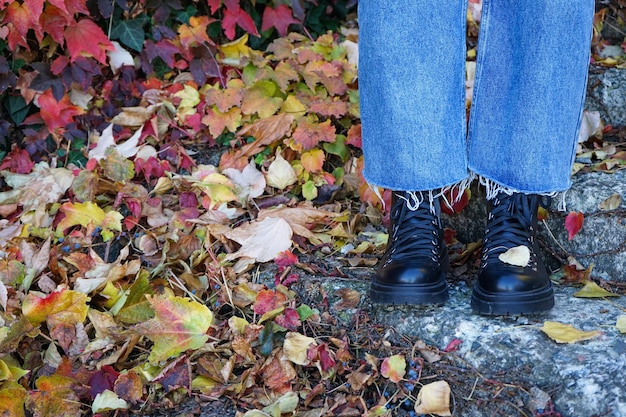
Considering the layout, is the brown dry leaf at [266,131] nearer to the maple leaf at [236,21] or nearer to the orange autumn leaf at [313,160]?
the orange autumn leaf at [313,160]

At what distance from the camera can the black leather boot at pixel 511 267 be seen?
3.76 feet

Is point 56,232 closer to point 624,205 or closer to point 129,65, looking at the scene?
point 129,65

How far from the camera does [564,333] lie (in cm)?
109

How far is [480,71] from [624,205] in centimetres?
44

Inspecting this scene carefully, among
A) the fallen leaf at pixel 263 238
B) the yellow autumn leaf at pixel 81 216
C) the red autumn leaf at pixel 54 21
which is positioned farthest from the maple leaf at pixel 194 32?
the fallen leaf at pixel 263 238

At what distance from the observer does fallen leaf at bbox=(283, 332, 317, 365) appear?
3.88ft

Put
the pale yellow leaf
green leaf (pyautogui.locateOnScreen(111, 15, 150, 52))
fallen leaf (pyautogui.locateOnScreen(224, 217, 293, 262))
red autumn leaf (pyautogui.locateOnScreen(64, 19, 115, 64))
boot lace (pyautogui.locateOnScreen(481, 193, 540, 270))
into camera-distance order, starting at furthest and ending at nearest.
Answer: green leaf (pyautogui.locateOnScreen(111, 15, 150, 52)) → red autumn leaf (pyautogui.locateOnScreen(64, 19, 115, 64)) → the pale yellow leaf → fallen leaf (pyautogui.locateOnScreen(224, 217, 293, 262)) → boot lace (pyautogui.locateOnScreen(481, 193, 540, 270))

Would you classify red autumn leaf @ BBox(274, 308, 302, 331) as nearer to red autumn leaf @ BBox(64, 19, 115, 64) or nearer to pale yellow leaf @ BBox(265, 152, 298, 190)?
pale yellow leaf @ BBox(265, 152, 298, 190)

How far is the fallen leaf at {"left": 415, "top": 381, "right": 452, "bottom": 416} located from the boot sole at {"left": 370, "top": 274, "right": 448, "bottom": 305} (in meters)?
0.17

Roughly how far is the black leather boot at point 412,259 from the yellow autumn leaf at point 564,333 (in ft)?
0.65

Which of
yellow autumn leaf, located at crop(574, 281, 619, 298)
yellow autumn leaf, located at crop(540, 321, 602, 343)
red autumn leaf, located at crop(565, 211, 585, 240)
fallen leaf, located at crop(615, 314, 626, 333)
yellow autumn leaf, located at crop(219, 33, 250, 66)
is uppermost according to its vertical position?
yellow autumn leaf, located at crop(219, 33, 250, 66)

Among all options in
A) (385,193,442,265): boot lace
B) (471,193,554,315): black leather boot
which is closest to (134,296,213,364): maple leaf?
(385,193,442,265): boot lace

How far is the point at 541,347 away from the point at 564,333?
5 centimetres

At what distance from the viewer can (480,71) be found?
1.24 metres
